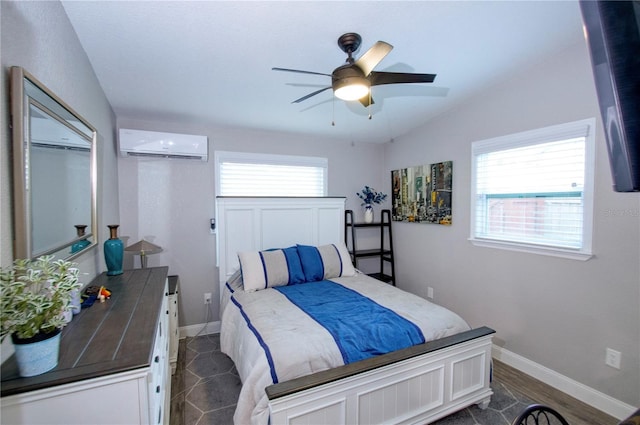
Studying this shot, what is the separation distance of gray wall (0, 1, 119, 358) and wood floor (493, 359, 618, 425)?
10.2ft

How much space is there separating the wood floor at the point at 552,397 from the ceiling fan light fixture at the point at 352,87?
2.59 meters

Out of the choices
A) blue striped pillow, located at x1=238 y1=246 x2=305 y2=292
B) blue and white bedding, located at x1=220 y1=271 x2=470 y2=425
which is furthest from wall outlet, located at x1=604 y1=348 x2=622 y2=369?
blue striped pillow, located at x1=238 y1=246 x2=305 y2=292

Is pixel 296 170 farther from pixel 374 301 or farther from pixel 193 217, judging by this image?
pixel 374 301

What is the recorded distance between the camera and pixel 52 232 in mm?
1335

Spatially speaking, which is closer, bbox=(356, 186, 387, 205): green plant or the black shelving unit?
the black shelving unit

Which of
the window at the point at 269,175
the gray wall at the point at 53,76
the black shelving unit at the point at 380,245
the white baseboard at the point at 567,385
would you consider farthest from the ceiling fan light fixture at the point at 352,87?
the white baseboard at the point at 567,385

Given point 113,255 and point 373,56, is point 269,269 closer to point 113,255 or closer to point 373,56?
point 113,255

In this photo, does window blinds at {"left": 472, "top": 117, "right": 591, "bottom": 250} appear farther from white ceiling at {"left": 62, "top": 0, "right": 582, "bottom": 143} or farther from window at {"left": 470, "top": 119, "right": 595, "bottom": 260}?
white ceiling at {"left": 62, "top": 0, "right": 582, "bottom": 143}

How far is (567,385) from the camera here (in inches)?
90.8

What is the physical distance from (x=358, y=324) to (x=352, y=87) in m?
1.53

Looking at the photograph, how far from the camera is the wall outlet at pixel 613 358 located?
205 centimetres

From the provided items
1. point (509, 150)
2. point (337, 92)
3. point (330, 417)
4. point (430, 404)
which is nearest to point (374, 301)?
point (430, 404)

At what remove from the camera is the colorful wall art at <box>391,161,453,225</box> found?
3.35 metres

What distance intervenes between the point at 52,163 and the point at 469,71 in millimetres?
2973
